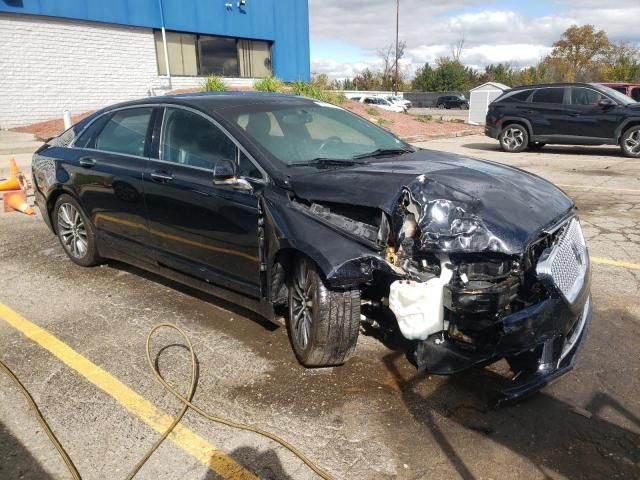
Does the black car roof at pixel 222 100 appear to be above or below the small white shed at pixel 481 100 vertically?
above

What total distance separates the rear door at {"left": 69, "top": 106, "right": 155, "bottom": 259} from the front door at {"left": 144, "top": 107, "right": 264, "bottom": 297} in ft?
0.67

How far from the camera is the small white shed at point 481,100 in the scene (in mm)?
25000

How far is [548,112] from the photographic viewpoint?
13.1 metres

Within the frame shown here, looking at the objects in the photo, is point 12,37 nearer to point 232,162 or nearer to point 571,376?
point 232,162

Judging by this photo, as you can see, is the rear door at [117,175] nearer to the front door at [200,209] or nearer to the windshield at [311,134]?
the front door at [200,209]

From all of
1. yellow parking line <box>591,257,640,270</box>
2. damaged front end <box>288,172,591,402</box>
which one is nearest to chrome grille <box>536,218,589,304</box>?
damaged front end <box>288,172,591,402</box>

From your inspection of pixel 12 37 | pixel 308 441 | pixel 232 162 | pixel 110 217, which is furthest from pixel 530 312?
pixel 12 37

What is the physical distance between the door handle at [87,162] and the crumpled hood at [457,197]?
2352 mm

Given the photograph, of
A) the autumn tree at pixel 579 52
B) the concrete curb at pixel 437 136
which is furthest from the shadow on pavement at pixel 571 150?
the autumn tree at pixel 579 52

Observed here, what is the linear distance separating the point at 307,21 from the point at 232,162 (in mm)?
25005

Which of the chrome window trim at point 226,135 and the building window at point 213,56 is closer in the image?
the chrome window trim at point 226,135

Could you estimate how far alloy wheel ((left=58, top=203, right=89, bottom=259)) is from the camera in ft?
17.0

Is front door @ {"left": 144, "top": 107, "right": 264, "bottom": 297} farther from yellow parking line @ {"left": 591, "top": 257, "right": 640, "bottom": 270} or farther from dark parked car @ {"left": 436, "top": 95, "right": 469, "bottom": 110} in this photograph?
dark parked car @ {"left": 436, "top": 95, "right": 469, "bottom": 110}

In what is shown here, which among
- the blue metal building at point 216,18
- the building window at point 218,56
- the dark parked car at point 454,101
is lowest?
the dark parked car at point 454,101
